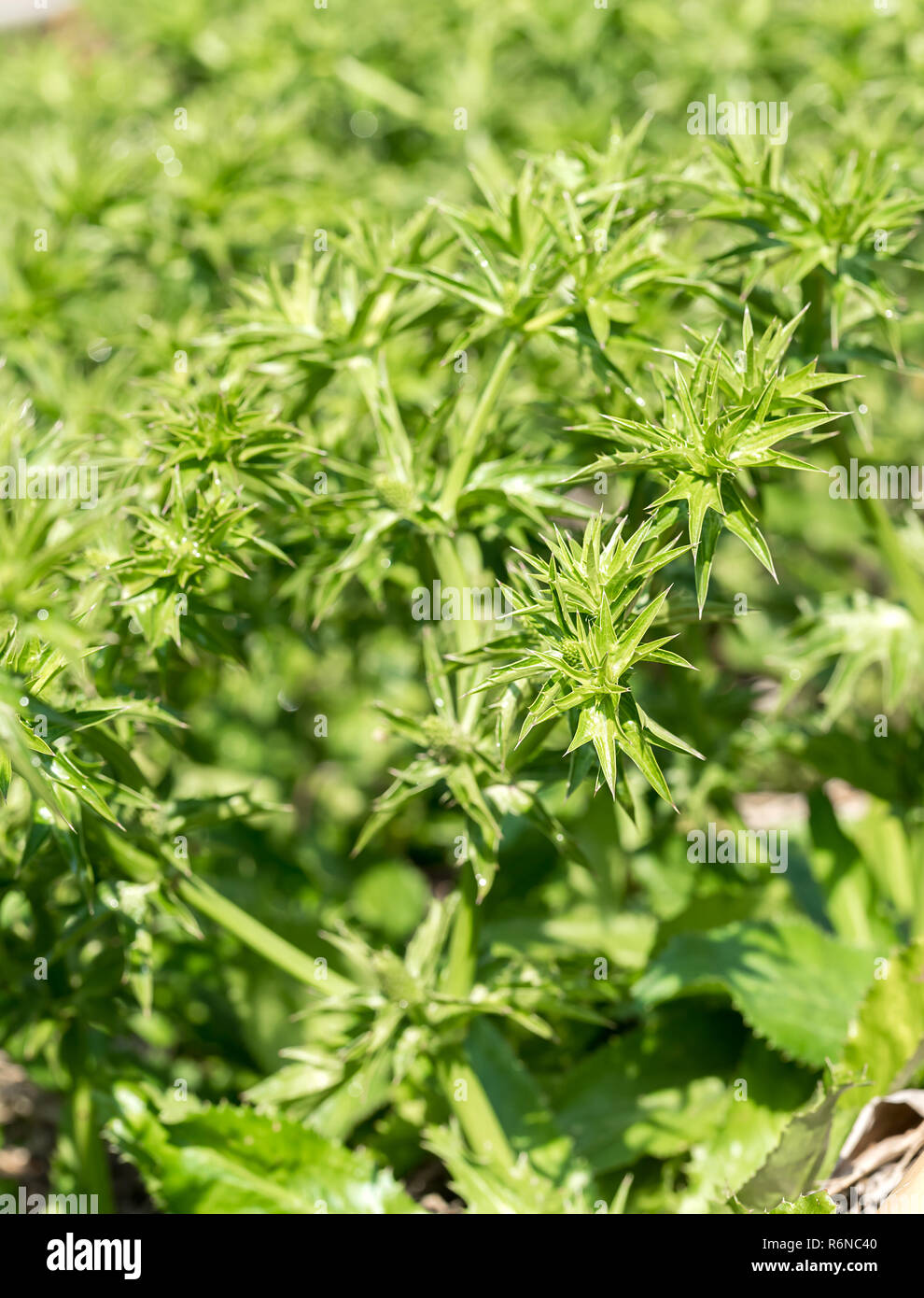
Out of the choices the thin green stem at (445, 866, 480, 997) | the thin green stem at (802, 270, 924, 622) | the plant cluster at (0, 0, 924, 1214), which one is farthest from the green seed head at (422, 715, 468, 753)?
the thin green stem at (802, 270, 924, 622)

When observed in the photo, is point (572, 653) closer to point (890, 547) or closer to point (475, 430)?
point (475, 430)

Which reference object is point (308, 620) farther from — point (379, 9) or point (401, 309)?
point (379, 9)

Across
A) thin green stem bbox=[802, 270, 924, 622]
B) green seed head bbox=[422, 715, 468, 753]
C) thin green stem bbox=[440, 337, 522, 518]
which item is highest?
thin green stem bbox=[440, 337, 522, 518]

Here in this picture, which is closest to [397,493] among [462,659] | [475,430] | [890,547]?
[475,430]

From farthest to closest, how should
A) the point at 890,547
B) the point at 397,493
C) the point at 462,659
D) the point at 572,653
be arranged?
the point at 890,547 → the point at 397,493 → the point at 462,659 → the point at 572,653

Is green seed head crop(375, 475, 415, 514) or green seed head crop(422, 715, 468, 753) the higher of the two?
green seed head crop(375, 475, 415, 514)

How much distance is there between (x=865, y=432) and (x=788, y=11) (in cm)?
306

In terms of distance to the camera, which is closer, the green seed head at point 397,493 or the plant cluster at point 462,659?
the plant cluster at point 462,659

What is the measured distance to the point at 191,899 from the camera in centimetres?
245

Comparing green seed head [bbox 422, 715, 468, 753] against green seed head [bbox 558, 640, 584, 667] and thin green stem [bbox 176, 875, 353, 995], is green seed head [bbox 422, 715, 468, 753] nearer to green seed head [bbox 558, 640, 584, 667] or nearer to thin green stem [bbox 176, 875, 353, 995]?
green seed head [bbox 558, 640, 584, 667]

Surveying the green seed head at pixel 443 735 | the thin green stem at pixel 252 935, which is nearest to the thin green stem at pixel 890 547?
the green seed head at pixel 443 735

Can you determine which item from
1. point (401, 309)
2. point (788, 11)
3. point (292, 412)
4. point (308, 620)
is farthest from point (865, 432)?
point (788, 11)

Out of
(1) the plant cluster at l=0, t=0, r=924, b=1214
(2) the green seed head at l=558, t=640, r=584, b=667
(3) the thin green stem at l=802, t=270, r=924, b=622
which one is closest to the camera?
(2) the green seed head at l=558, t=640, r=584, b=667

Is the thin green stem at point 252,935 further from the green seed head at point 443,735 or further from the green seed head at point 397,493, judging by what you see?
the green seed head at point 397,493
